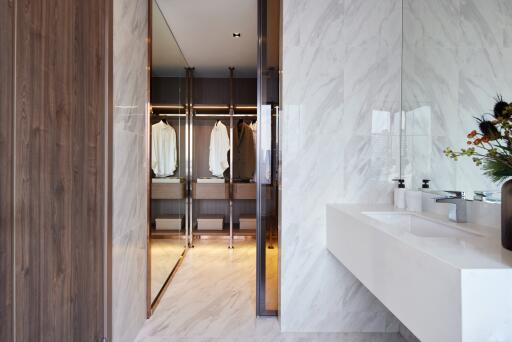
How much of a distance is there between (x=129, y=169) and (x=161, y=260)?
1.17 m

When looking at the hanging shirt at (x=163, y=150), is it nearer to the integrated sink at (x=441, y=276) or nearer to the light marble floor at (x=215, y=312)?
the light marble floor at (x=215, y=312)

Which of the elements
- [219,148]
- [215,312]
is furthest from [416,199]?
[219,148]

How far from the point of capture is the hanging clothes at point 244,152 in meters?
4.89

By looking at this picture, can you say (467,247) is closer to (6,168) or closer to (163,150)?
(6,168)

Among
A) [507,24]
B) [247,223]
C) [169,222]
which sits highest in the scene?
[507,24]

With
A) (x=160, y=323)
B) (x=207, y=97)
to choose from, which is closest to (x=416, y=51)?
(x=160, y=323)

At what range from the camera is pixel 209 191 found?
192 inches

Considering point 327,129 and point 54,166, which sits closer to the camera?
point 54,166

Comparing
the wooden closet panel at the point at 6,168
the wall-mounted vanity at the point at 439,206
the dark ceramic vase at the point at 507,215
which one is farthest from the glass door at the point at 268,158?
the wooden closet panel at the point at 6,168

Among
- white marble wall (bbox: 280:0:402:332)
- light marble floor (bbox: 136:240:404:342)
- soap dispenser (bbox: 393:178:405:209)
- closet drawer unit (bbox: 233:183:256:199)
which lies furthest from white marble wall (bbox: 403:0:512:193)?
closet drawer unit (bbox: 233:183:256:199)

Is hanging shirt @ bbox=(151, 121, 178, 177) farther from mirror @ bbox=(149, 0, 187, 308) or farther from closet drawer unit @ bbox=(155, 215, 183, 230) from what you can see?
closet drawer unit @ bbox=(155, 215, 183, 230)

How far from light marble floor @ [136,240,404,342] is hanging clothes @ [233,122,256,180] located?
144cm

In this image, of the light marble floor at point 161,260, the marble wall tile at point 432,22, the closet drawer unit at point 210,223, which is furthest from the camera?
the closet drawer unit at point 210,223

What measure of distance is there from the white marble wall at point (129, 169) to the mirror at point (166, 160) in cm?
25
